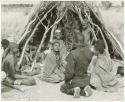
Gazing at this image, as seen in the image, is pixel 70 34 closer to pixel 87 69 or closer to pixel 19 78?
pixel 87 69

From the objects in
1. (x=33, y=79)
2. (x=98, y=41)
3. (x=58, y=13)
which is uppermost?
(x=58, y=13)

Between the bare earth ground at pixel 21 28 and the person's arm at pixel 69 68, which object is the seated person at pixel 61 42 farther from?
the bare earth ground at pixel 21 28

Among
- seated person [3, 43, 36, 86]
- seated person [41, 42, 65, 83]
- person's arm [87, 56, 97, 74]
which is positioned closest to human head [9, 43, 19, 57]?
seated person [3, 43, 36, 86]

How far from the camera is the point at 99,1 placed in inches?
→ 161

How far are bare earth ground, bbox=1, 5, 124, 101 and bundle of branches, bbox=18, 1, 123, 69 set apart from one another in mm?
60

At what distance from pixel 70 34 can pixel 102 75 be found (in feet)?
1.53

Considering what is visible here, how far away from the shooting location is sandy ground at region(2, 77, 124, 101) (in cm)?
399

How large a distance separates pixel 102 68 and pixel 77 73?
9.2 inches

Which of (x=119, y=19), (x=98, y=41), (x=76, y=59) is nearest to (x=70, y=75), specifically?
(x=76, y=59)

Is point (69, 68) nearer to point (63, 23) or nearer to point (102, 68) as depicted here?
point (102, 68)

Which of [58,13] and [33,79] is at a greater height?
[58,13]

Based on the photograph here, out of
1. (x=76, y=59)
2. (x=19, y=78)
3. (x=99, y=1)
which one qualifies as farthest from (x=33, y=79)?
(x=99, y=1)

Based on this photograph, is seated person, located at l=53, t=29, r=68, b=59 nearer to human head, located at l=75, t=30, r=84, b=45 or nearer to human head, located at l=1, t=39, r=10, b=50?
human head, located at l=75, t=30, r=84, b=45

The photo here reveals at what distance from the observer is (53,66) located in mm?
4070
